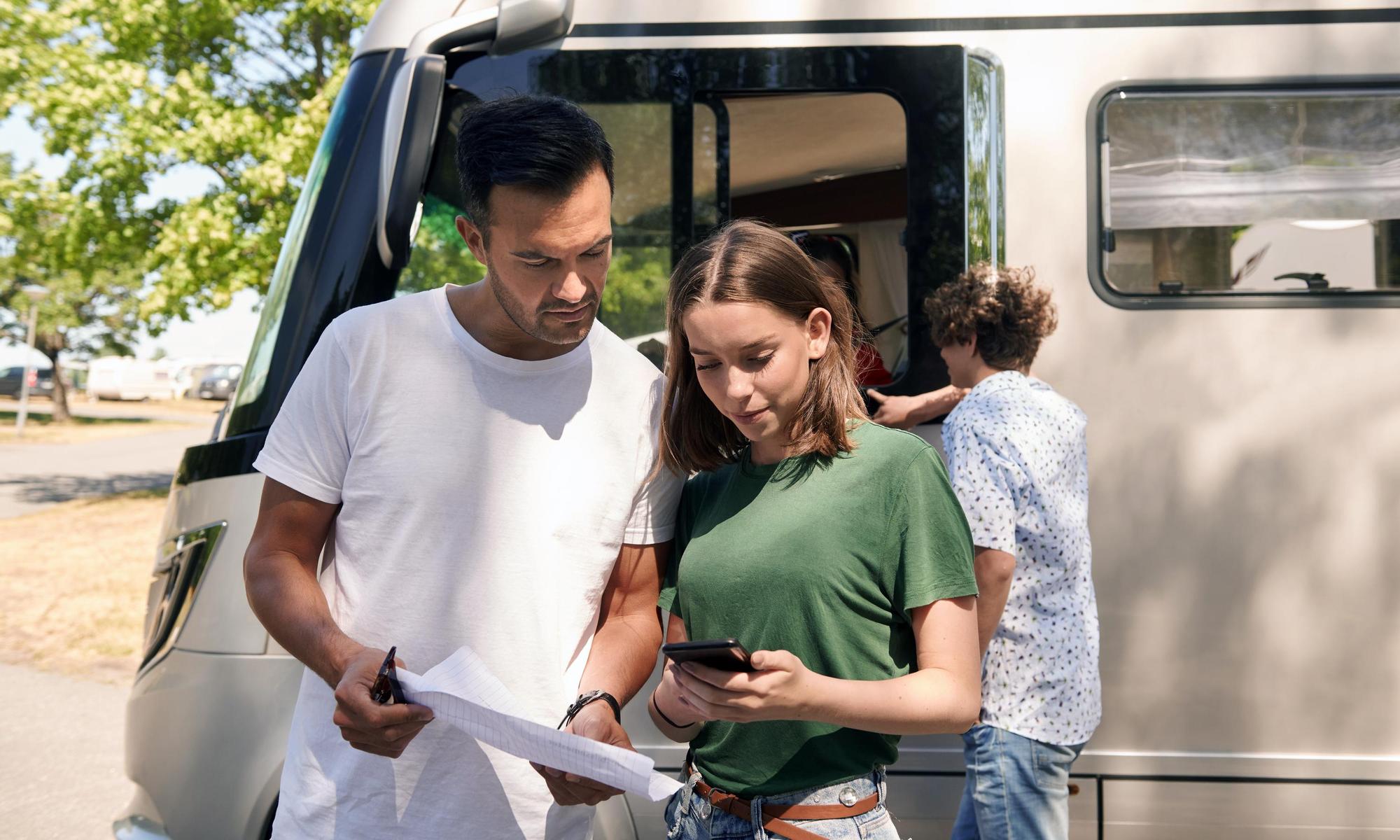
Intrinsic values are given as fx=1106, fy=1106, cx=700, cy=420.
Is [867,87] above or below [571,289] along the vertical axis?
above

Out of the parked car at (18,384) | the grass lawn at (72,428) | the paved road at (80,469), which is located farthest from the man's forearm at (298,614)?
the parked car at (18,384)

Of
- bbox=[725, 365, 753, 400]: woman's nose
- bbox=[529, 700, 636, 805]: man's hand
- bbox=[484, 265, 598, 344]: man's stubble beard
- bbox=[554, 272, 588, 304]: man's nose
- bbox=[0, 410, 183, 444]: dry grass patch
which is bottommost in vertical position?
bbox=[0, 410, 183, 444]: dry grass patch

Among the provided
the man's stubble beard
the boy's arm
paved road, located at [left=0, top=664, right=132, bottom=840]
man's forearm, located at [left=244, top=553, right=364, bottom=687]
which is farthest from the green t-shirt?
paved road, located at [left=0, top=664, right=132, bottom=840]

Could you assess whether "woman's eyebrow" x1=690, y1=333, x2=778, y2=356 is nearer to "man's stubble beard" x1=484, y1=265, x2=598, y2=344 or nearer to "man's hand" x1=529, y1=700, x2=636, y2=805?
"man's stubble beard" x1=484, y1=265, x2=598, y2=344

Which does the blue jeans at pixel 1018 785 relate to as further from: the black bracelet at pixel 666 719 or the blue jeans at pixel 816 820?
the black bracelet at pixel 666 719

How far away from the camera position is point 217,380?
50281mm

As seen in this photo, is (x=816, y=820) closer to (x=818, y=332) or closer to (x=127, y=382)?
(x=818, y=332)

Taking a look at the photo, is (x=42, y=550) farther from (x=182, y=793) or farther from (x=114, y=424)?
(x=114, y=424)

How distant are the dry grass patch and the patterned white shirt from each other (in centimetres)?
2990

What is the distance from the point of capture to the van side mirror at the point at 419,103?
9.59 ft

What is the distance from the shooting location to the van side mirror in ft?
9.59

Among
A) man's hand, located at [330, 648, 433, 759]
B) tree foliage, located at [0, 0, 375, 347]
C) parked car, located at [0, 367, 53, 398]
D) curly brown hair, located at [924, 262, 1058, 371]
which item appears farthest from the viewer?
parked car, located at [0, 367, 53, 398]

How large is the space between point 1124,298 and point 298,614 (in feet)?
7.67

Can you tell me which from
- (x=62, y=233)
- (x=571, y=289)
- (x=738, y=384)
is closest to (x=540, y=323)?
(x=571, y=289)
